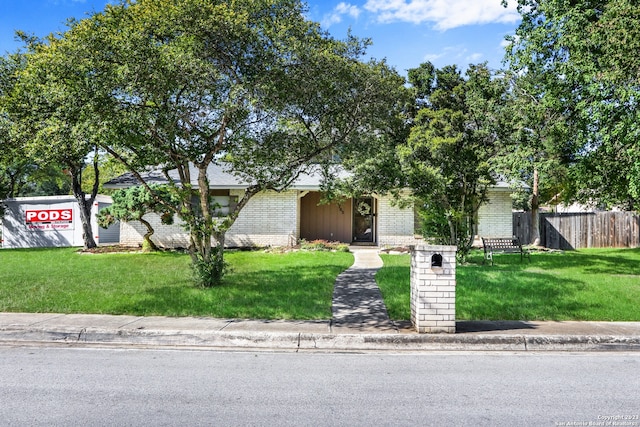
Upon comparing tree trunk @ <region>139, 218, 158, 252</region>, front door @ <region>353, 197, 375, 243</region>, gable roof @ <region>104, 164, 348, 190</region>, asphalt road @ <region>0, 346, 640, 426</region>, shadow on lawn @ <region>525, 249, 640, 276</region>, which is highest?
gable roof @ <region>104, 164, 348, 190</region>

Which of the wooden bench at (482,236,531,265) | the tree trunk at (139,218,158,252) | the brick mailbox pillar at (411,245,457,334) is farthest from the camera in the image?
the tree trunk at (139,218,158,252)

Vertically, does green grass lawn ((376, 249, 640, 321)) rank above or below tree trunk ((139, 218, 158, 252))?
below

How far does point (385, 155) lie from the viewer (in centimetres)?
1272

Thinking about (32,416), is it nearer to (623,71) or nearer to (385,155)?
(385,155)

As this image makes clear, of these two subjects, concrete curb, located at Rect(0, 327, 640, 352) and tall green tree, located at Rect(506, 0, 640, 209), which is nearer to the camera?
concrete curb, located at Rect(0, 327, 640, 352)

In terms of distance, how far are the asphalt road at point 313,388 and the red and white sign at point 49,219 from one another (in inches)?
739

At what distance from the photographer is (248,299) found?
898cm

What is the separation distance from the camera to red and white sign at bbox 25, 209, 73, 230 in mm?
23219

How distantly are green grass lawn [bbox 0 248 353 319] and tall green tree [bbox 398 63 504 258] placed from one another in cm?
328

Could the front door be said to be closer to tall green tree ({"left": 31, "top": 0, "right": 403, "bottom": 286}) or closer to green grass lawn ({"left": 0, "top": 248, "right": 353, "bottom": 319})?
green grass lawn ({"left": 0, "top": 248, "right": 353, "bottom": 319})

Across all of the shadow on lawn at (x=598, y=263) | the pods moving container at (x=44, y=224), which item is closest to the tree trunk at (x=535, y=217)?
the shadow on lawn at (x=598, y=263)

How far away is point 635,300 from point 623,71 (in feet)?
16.0

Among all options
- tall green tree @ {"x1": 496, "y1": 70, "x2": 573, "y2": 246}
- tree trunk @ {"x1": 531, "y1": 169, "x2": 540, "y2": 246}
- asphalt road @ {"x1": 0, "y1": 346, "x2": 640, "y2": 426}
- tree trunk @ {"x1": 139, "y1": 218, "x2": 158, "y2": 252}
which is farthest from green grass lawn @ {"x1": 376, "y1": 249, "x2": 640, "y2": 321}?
tree trunk @ {"x1": 139, "y1": 218, "x2": 158, "y2": 252}

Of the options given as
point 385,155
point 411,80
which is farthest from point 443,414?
point 411,80
